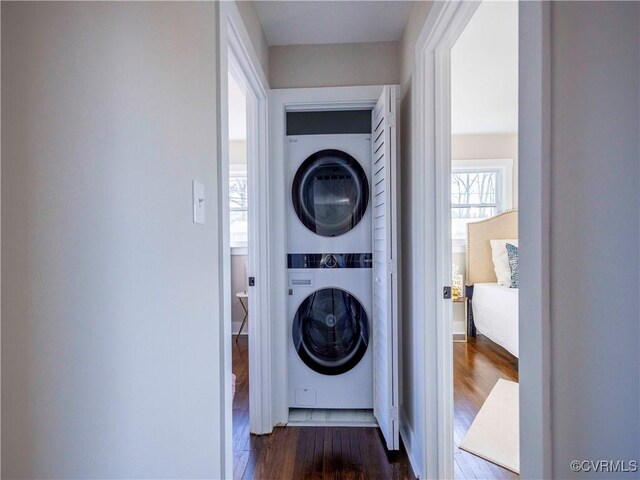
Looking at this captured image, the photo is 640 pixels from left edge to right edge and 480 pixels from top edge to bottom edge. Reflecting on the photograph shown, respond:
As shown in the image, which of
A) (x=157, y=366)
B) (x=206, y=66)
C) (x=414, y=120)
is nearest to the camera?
(x=157, y=366)

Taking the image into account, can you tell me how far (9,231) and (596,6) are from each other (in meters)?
1.13

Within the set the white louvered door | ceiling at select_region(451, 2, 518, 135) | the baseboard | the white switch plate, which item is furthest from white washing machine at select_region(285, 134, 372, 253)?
the white switch plate

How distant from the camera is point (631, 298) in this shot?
0.66 m

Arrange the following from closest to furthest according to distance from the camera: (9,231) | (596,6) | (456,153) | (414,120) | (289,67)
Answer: (9,231)
(596,6)
(414,120)
(289,67)
(456,153)

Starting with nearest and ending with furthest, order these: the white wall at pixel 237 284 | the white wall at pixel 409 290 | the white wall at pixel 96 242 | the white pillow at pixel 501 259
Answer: the white wall at pixel 96 242 < the white wall at pixel 409 290 < the white pillow at pixel 501 259 < the white wall at pixel 237 284

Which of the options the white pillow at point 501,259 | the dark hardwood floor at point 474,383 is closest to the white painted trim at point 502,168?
the white pillow at point 501,259

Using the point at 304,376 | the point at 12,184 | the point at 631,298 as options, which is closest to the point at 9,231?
the point at 12,184

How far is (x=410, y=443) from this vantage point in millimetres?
1794

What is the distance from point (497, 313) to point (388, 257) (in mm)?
2028

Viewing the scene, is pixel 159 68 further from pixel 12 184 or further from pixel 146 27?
pixel 12 184

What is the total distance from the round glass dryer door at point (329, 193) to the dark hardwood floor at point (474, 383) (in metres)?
1.45

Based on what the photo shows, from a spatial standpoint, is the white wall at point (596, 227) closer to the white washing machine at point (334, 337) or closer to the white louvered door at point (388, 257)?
the white louvered door at point (388, 257)

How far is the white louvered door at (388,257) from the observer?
5.79 ft

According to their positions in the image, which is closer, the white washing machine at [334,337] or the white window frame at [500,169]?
the white washing machine at [334,337]
